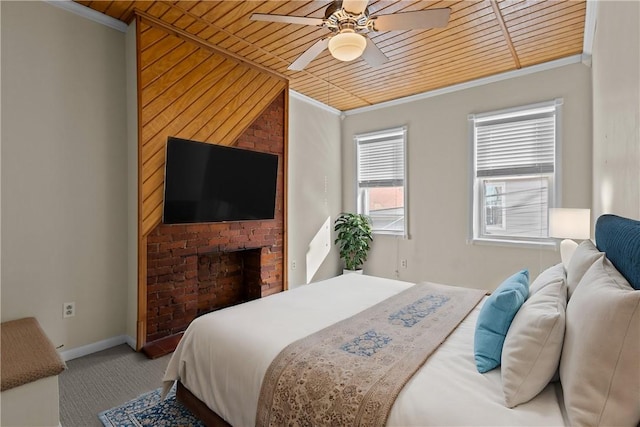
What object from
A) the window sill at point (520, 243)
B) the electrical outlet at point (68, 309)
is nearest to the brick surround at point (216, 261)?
the electrical outlet at point (68, 309)

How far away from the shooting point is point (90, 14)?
272 centimetres

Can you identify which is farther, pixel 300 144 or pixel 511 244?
pixel 300 144

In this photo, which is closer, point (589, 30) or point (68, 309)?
point (68, 309)

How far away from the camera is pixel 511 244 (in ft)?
12.5

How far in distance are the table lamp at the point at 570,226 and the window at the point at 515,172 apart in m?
0.79

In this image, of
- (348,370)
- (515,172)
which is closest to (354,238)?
(515,172)

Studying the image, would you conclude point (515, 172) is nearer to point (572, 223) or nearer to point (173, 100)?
point (572, 223)

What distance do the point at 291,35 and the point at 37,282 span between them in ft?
9.79

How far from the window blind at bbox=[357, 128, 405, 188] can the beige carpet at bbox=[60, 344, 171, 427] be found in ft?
11.8

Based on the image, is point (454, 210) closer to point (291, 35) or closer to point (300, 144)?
point (300, 144)

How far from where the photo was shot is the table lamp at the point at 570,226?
2.83 meters

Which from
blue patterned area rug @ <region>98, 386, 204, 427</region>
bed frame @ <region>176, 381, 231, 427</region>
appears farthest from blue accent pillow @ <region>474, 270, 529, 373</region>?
blue patterned area rug @ <region>98, 386, 204, 427</region>

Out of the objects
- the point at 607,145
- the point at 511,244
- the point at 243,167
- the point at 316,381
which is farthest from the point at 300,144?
the point at 316,381

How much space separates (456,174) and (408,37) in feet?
6.21
